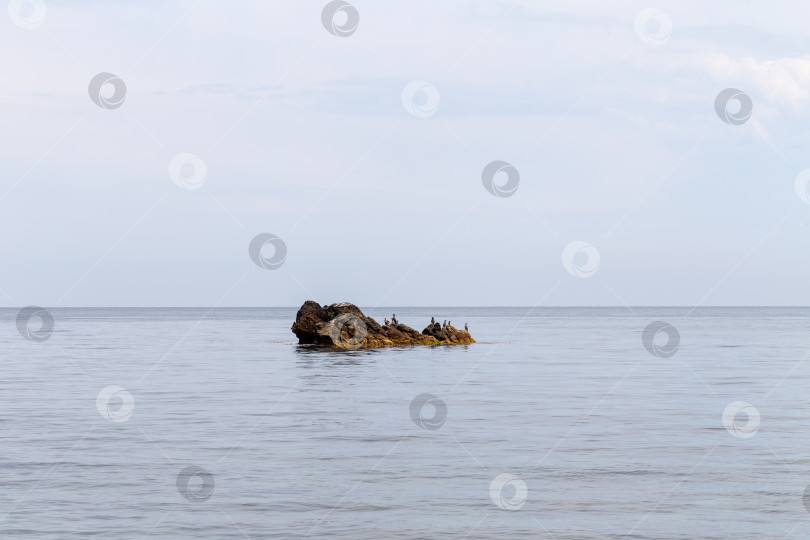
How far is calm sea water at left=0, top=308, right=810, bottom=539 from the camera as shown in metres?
15.0

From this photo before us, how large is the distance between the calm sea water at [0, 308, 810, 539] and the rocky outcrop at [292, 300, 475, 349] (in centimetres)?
2457

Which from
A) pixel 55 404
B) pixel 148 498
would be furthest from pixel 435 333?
pixel 148 498

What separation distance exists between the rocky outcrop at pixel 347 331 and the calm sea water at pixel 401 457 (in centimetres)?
2457

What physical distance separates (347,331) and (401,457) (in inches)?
1828

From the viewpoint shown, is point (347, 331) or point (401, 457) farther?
point (347, 331)

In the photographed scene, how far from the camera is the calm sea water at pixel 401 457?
1501 centimetres

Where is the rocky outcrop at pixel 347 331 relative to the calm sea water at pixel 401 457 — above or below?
above

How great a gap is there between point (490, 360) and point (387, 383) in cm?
1799

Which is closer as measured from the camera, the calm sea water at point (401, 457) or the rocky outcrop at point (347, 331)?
the calm sea water at point (401, 457)

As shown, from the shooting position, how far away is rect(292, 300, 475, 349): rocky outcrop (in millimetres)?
66812

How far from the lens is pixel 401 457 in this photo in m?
20.7

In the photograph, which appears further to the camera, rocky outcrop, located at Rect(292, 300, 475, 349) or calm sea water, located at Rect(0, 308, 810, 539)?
rocky outcrop, located at Rect(292, 300, 475, 349)

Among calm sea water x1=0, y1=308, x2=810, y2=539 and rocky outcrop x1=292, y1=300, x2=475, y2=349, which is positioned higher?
rocky outcrop x1=292, y1=300, x2=475, y2=349

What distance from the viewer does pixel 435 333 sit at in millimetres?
72250
